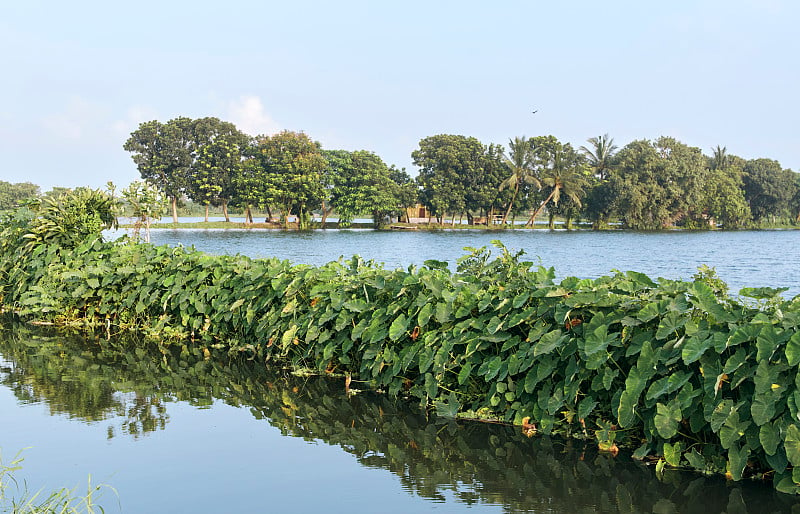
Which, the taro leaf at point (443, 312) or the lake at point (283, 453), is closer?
the lake at point (283, 453)

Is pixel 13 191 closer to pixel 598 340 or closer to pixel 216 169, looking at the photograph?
pixel 216 169

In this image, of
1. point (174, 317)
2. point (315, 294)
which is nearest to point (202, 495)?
point (315, 294)

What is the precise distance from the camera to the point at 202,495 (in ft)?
11.1

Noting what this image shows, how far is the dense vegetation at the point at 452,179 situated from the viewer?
59.7 metres

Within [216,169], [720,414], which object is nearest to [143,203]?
[720,414]

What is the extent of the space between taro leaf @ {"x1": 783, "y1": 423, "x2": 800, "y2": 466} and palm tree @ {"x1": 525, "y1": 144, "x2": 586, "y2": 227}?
62.6m

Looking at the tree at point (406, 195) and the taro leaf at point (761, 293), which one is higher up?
the tree at point (406, 195)

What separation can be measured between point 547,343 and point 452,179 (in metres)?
59.3

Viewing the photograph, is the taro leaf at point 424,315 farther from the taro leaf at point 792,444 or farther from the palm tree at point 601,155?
the palm tree at point 601,155

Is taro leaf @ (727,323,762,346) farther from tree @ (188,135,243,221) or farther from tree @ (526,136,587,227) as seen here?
tree @ (526,136,587,227)

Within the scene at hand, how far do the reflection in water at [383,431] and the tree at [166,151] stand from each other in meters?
56.9

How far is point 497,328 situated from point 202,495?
202 cm

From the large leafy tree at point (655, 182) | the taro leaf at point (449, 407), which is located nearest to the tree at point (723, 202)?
the large leafy tree at point (655, 182)

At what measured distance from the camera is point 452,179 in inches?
2469
